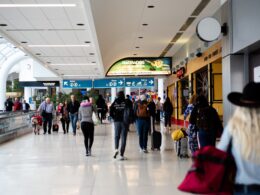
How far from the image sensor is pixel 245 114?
8.68ft

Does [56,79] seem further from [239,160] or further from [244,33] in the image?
[239,160]

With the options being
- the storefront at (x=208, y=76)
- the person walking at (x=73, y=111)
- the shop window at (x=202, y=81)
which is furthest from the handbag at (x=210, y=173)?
the person walking at (x=73, y=111)

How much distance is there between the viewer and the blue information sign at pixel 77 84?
33.7 meters

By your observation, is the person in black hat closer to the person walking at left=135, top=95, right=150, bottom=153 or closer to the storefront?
the person walking at left=135, top=95, right=150, bottom=153

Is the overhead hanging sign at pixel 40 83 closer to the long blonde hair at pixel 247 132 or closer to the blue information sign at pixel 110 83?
the blue information sign at pixel 110 83

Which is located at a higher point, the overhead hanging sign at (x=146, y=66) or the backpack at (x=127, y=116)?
the overhead hanging sign at (x=146, y=66)

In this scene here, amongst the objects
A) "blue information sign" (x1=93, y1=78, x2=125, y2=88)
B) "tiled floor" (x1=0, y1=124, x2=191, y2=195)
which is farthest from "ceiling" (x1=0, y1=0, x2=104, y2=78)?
"blue information sign" (x1=93, y1=78, x2=125, y2=88)

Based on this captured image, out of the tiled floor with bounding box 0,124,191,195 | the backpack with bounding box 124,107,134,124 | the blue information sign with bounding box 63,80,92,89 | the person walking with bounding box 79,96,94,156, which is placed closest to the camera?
the tiled floor with bounding box 0,124,191,195

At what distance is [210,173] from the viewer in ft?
8.22

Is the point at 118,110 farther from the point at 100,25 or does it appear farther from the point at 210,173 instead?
the point at 210,173

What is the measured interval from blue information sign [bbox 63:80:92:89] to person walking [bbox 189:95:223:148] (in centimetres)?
2625

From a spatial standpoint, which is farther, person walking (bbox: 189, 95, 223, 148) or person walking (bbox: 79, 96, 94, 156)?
person walking (bbox: 79, 96, 94, 156)

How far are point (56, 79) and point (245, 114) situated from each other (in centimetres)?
3809

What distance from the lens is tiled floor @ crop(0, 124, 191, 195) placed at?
21.4 ft
